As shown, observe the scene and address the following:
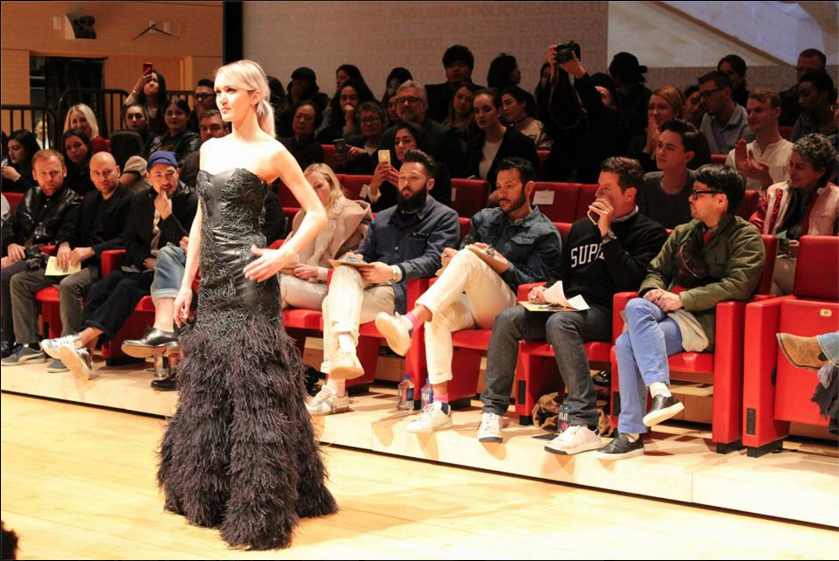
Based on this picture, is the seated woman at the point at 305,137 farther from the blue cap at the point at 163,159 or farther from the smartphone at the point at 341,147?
the blue cap at the point at 163,159

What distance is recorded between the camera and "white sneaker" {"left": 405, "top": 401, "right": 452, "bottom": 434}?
4480mm

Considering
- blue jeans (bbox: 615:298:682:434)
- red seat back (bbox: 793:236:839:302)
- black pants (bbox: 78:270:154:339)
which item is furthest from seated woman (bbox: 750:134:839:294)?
black pants (bbox: 78:270:154:339)

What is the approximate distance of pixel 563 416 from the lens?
4301 millimetres

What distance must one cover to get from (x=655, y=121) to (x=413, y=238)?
1.52 metres

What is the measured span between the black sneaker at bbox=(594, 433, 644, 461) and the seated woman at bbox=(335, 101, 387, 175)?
267 centimetres

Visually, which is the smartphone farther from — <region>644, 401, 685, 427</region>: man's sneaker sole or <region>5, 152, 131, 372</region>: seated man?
<region>644, 401, 685, 427</region>: man's sneaker sole

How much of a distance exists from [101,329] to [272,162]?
2.33m

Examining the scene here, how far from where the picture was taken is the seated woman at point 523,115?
6.31 m

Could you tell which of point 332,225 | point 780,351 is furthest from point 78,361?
point 780,351

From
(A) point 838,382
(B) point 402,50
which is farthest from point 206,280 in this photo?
(B) point 402,50

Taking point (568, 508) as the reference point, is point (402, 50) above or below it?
above

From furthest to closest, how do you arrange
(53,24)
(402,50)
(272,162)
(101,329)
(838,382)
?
(53,24), (402,50), (101,329), (838,382), (272,162)

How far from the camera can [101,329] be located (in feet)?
18.1

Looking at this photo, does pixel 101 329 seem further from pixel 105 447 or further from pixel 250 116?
pixel 250 116
